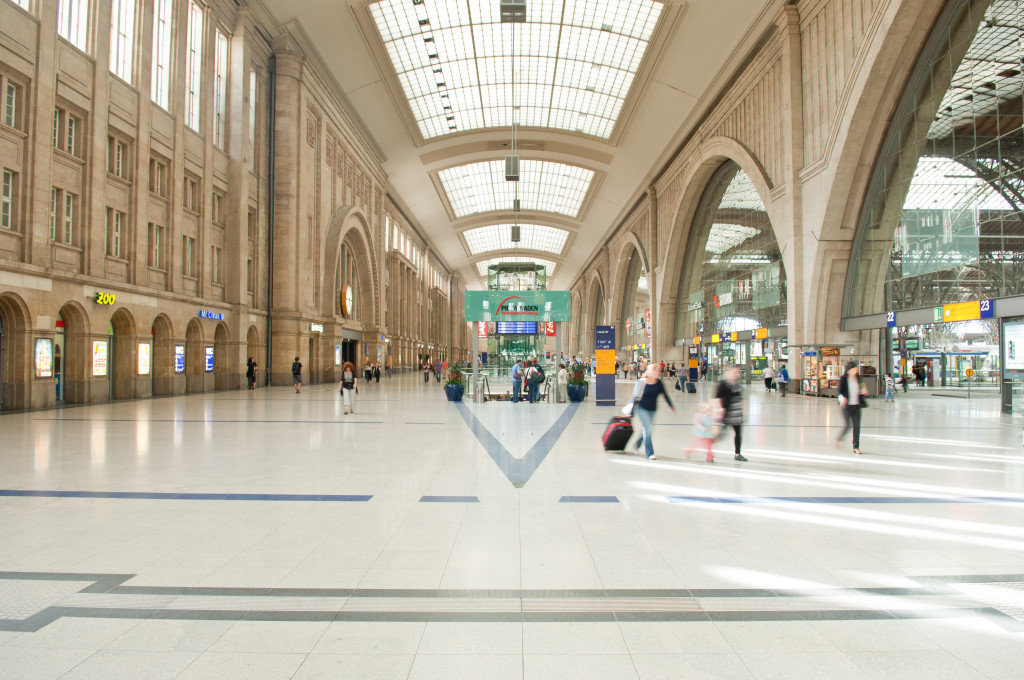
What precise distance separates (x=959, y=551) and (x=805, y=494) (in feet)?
6.39

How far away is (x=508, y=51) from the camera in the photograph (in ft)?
109

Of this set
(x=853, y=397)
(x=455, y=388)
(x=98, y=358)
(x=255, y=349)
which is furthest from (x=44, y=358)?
(x=853, y=397)

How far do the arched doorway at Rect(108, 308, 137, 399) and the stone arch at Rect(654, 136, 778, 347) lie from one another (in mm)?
22955

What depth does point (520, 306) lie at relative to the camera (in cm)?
2238

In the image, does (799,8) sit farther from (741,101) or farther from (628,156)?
(628,156)

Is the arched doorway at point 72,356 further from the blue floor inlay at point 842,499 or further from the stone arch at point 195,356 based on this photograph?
the blue floor inlay at point 842,499

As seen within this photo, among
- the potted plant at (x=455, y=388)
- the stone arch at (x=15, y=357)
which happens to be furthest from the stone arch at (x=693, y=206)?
the stone arch at (x=15, y=357)

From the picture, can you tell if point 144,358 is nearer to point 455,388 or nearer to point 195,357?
point 195,357

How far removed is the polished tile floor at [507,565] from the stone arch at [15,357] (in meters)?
7.56

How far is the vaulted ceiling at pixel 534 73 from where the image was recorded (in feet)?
88.4

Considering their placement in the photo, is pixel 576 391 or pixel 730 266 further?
pixel 730 266

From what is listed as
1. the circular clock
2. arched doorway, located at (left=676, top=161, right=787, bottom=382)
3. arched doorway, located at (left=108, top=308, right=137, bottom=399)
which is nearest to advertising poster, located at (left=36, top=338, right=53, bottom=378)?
arched doorway, located at (left=108, top=308, right=137, bottom=399)

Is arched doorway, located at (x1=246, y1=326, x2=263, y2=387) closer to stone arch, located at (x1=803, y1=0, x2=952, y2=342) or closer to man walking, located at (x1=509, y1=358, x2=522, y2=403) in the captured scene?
man walking, located at (x1=509, y1=358, x2=522, y2=403)

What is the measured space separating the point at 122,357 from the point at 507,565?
19.4m
